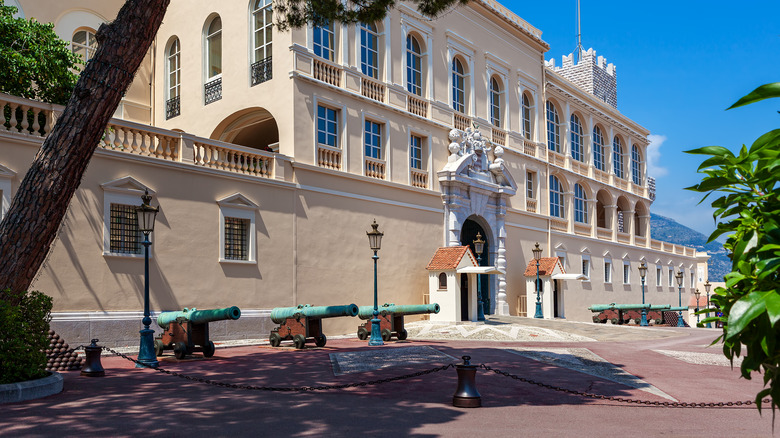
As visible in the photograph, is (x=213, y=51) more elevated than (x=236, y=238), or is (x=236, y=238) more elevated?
(x=213, y=51)

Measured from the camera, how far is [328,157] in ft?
68.2

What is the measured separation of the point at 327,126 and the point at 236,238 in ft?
16.6

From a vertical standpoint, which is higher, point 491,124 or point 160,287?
point 491,124

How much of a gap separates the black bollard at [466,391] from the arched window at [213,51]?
689 inches

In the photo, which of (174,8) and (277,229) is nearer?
(277,229)

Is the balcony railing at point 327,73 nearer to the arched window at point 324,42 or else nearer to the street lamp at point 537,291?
the arched window at point 324,42

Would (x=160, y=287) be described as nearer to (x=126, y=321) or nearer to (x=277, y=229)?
(x=126, y=321)

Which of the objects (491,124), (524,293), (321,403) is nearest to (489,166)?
(491,124)

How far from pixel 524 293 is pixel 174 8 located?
18.5m

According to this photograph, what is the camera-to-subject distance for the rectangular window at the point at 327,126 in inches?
814

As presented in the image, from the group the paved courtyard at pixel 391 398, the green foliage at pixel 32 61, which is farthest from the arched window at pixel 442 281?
the green foliage at pixel 32 61

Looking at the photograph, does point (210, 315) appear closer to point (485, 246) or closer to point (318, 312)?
point (318, 312)

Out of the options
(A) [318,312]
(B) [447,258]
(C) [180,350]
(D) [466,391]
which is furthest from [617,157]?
(D) [466,391]

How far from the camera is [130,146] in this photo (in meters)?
15.9
